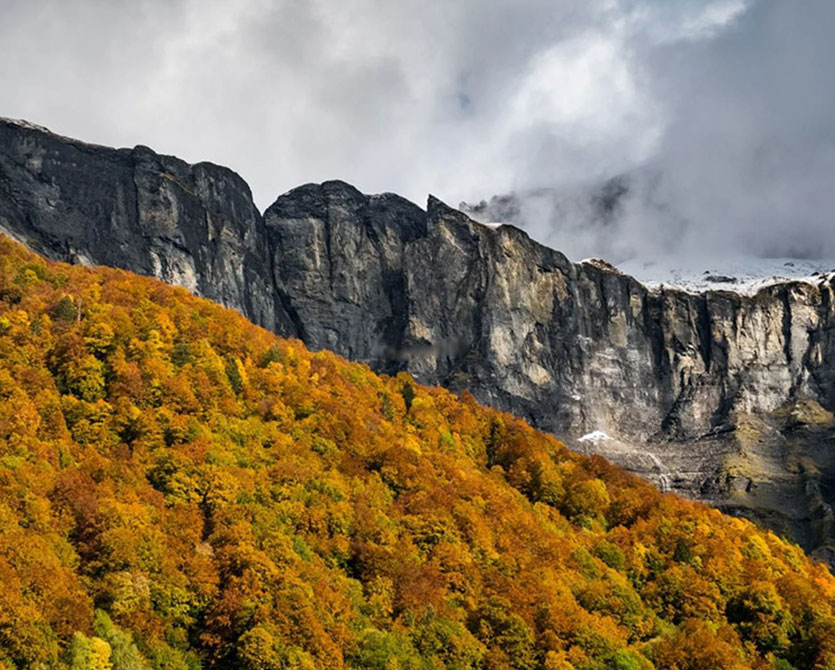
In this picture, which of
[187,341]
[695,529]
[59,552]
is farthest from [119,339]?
[695,529]

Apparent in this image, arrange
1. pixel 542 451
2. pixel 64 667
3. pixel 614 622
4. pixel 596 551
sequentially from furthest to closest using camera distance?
pixel 542 451
pixel 596 551
pixel 614 622
pixel 64 667

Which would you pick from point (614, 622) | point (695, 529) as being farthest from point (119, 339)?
point (695, 529)

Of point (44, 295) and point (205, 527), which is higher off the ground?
point (44, 295)

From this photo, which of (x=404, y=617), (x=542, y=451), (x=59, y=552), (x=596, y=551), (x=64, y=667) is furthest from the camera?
(x=542, y=451)

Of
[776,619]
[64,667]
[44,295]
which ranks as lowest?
[64,667]

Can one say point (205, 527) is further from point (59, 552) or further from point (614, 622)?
point (614, 622)

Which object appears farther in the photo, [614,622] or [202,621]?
[614,622]
